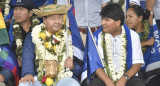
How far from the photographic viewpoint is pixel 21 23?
5805 millimetres

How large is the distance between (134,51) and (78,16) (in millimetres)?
1557

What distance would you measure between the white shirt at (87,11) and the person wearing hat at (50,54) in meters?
0.95

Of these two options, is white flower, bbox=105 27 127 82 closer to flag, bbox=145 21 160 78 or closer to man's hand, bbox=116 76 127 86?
man's hand, bbox=116 76 127 86

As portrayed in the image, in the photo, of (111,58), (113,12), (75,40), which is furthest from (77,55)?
(113,12)

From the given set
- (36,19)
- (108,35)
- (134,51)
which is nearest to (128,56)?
(134,51)

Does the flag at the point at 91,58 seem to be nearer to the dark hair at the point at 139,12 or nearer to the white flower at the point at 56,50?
the white flower at the point at 56,50

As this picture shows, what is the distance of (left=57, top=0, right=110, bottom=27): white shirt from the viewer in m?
6.08

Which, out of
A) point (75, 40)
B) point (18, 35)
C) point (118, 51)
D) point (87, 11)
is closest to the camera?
point (118, 51)

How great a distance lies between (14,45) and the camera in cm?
563

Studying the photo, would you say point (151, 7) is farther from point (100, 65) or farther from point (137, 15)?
point (100, 65)

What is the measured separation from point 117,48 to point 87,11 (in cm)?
133

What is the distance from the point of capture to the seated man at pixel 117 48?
4855 millimetres

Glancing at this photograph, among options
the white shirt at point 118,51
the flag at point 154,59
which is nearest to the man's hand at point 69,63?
the white shirt at point 118,51

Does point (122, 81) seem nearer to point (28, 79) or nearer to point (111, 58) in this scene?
point (111, 58)
